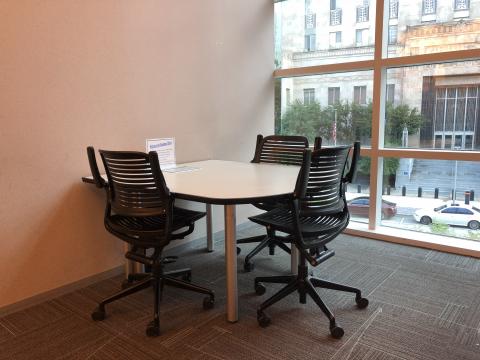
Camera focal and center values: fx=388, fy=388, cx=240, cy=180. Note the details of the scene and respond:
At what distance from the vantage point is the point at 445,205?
3361 millimetres

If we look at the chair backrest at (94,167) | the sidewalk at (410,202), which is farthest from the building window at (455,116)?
the chair backrest at (94,167)

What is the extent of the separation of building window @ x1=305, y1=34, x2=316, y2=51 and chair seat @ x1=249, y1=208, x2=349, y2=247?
227cm

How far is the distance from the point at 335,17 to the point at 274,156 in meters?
1.65

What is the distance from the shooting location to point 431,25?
10.5 feet

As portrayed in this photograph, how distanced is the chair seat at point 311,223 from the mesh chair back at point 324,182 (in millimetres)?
85

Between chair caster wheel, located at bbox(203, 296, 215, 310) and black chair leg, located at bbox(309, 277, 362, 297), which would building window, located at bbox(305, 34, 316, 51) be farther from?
chair caster wheel, located at bbox(203, 296, 215, 310)

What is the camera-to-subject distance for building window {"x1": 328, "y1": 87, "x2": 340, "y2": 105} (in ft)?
12.7

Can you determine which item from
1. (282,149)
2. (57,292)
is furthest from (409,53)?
(57,292)

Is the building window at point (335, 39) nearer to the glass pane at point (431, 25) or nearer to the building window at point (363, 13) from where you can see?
the building window at point (363, 13)

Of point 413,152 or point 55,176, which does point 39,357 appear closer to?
point 55,176

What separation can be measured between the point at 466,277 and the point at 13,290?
3.00 meters

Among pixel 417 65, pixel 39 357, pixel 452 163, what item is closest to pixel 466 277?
pixel 452 163

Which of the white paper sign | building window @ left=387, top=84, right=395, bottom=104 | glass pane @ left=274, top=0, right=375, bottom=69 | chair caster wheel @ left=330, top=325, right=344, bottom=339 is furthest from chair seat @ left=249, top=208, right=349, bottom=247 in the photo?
glass pane @ left=274, top=0, right=375, bottom=69

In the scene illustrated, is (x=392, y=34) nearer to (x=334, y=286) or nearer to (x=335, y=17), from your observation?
(x=335, y=17)
